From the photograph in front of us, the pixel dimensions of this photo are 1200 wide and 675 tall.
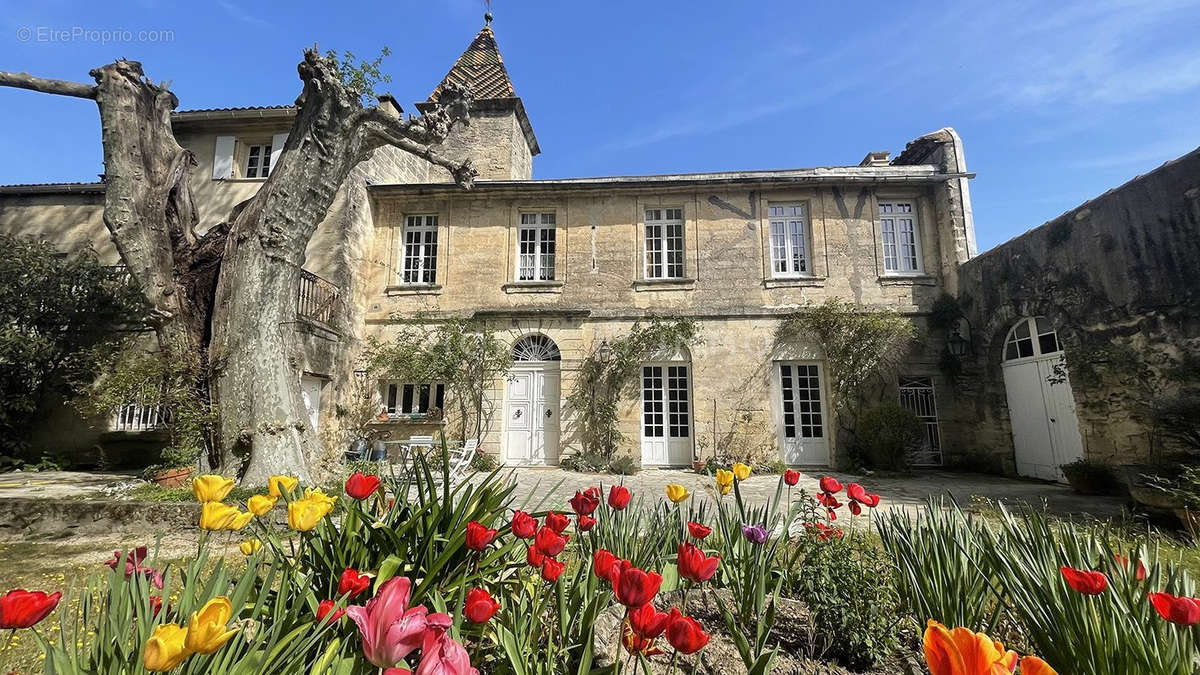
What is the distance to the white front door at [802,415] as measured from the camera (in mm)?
10320

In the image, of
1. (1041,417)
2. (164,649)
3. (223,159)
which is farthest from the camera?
(223,159)

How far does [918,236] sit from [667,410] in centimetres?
687

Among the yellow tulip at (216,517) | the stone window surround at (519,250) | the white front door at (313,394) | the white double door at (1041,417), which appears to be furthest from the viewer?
the stone window surround at (519,250)

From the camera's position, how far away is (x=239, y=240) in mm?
6762

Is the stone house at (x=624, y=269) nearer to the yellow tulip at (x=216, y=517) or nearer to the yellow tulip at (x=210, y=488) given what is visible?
the yellow tulip at (x=210, y=488)

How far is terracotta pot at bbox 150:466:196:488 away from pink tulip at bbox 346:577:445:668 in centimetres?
730

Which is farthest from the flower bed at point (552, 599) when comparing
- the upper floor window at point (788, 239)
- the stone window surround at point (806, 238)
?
the upper floor window at point (788, 239)

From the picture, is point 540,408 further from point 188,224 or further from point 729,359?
point 188,224

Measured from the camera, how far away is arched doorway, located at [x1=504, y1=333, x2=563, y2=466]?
421 inches

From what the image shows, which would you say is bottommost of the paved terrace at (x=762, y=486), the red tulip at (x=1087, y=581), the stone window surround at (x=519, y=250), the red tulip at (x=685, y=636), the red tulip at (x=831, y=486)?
the paved terrace at (x=762, y=486)

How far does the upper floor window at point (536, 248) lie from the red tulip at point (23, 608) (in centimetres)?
1058

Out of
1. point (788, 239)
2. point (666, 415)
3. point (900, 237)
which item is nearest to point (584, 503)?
point (666, 415)

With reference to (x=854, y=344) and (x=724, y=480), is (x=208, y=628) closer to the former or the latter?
(x=724, y=480)

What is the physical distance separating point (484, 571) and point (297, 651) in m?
0.74
